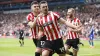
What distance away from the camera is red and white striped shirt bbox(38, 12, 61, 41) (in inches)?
406

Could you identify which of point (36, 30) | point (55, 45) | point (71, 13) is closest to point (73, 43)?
point (71, 13)

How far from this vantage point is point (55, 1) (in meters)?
73.1

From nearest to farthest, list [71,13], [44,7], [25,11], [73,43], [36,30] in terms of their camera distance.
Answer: [44,7] < [36,30] < [71,13] < [73,43] < [25,11]

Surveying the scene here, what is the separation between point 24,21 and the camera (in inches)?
2692

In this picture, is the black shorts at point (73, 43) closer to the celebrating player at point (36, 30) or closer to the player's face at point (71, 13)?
the player's face at point (71, 13)

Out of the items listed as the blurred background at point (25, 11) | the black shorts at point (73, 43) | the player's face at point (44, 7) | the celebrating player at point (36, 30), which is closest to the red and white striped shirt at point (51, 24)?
the player's face at point (44, 7)

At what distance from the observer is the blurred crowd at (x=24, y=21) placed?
53.8 meters

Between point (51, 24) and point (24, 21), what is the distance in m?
58.3

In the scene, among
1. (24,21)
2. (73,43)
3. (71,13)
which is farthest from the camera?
(24,21)

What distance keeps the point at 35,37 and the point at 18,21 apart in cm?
5961

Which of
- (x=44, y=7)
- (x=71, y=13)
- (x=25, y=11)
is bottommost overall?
(x=25, y=11)

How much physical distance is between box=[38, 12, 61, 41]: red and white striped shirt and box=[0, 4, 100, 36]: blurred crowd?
1375 inches

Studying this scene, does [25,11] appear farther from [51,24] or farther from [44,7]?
[44,7]

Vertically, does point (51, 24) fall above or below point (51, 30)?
above
